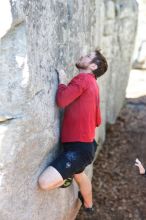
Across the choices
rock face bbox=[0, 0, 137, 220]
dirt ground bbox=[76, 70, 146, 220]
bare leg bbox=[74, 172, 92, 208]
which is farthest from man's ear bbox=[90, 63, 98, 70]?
dirt ground bbox=[76, 70, 146, 220]

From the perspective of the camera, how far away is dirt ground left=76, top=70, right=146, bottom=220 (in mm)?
5730

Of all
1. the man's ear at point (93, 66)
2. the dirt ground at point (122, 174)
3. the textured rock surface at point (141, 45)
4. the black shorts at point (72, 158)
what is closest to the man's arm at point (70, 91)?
the man's ear at point (93, 66)

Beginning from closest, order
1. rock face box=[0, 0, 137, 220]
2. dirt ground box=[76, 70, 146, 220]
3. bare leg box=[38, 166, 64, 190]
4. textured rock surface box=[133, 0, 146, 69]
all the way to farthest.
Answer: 1. rock face box=[0, 0, 137, 220]
2. bare leg box=[38, 166, 64, 190]
3. dirt ground box=[76, 70, 146, 220]
4. textured rock surface box=[133, 0, 146, 69]

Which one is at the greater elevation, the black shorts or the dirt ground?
the black shorts

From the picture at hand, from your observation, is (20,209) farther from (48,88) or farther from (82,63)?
(82,63)

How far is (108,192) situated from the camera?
6.11m

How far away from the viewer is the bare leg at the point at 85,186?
415 cm

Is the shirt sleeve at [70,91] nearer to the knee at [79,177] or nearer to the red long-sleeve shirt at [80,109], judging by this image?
the red long-sleeve shirt at [80,109]

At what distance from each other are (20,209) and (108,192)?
2816 millimetres

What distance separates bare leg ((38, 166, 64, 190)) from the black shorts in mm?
38

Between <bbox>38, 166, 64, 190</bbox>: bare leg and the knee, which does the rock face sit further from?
the knee

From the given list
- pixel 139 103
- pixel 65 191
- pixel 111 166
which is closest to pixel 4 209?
pixel 65 191

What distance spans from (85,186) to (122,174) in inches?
92.6

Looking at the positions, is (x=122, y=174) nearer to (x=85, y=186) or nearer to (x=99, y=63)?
(x=85, y=186)
